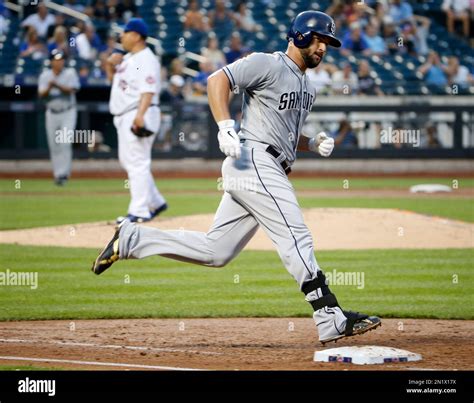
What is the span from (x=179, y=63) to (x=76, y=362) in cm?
1800

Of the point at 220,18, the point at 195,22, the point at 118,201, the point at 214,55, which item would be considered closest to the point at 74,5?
the point at 195,22

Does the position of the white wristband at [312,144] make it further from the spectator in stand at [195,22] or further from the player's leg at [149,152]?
the spectator in stand at [195,22]

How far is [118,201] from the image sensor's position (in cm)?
1903

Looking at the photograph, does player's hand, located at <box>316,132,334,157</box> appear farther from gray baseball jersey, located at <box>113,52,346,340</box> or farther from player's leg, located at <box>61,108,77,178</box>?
player's leg, located at <box>61,108,77,178</box>

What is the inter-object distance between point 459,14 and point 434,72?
11.7ft

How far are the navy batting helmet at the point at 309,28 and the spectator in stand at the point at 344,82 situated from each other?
16.9m

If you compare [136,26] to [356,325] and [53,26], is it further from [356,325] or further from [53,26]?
[53,26]

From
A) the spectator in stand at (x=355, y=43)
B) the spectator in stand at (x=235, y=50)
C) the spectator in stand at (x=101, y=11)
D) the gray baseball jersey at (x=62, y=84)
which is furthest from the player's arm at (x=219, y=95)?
the spectator in stand at (x=101, y=11)

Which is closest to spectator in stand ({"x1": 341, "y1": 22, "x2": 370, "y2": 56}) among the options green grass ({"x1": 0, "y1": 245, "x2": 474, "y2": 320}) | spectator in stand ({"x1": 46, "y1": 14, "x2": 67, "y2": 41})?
spectator in stand ({"x1": 46, "y1": 14, "x2": 67, "y2": 41})

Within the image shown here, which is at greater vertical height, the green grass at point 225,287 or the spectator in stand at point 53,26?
the spectator in stand at point 53,26

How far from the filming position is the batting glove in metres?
7.88

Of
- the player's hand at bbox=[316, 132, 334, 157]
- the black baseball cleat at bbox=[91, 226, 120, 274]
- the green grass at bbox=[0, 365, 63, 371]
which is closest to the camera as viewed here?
the green grass at bbox=[0, 365, 63, 371]

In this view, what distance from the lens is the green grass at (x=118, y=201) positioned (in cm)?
1667

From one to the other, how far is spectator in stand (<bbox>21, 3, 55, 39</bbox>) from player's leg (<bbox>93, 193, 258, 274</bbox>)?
1831cm
